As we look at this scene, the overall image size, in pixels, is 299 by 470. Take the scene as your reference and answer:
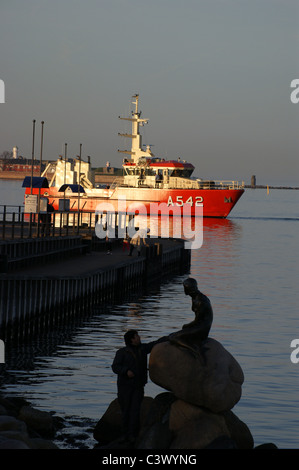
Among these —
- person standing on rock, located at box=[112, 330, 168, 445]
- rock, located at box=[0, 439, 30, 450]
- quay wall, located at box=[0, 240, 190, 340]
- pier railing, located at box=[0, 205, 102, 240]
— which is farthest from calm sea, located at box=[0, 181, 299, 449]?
pier railing, located at box=[0, 205, 102, 240]

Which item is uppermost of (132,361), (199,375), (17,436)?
(132,361)

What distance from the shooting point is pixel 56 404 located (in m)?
22.1

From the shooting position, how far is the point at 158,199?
136m

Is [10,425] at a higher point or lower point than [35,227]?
lower

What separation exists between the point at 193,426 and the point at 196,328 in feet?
5.90

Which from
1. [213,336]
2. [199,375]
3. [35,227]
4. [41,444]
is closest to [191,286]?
[199,375]

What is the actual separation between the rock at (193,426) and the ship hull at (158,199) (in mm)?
117408

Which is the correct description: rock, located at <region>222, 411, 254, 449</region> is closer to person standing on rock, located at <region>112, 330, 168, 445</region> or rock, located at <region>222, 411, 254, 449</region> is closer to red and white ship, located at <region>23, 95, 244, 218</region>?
person standing on rock, located at <region>112, 330, 168, 445</region>

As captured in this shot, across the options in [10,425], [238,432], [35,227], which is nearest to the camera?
[10,425]

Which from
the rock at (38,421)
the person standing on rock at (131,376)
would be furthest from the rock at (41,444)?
the rock at (38,421)

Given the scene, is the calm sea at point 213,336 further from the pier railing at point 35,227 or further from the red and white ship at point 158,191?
the red and white ship at point 158,191

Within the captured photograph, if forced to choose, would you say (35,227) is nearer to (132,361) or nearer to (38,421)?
(38,421)
